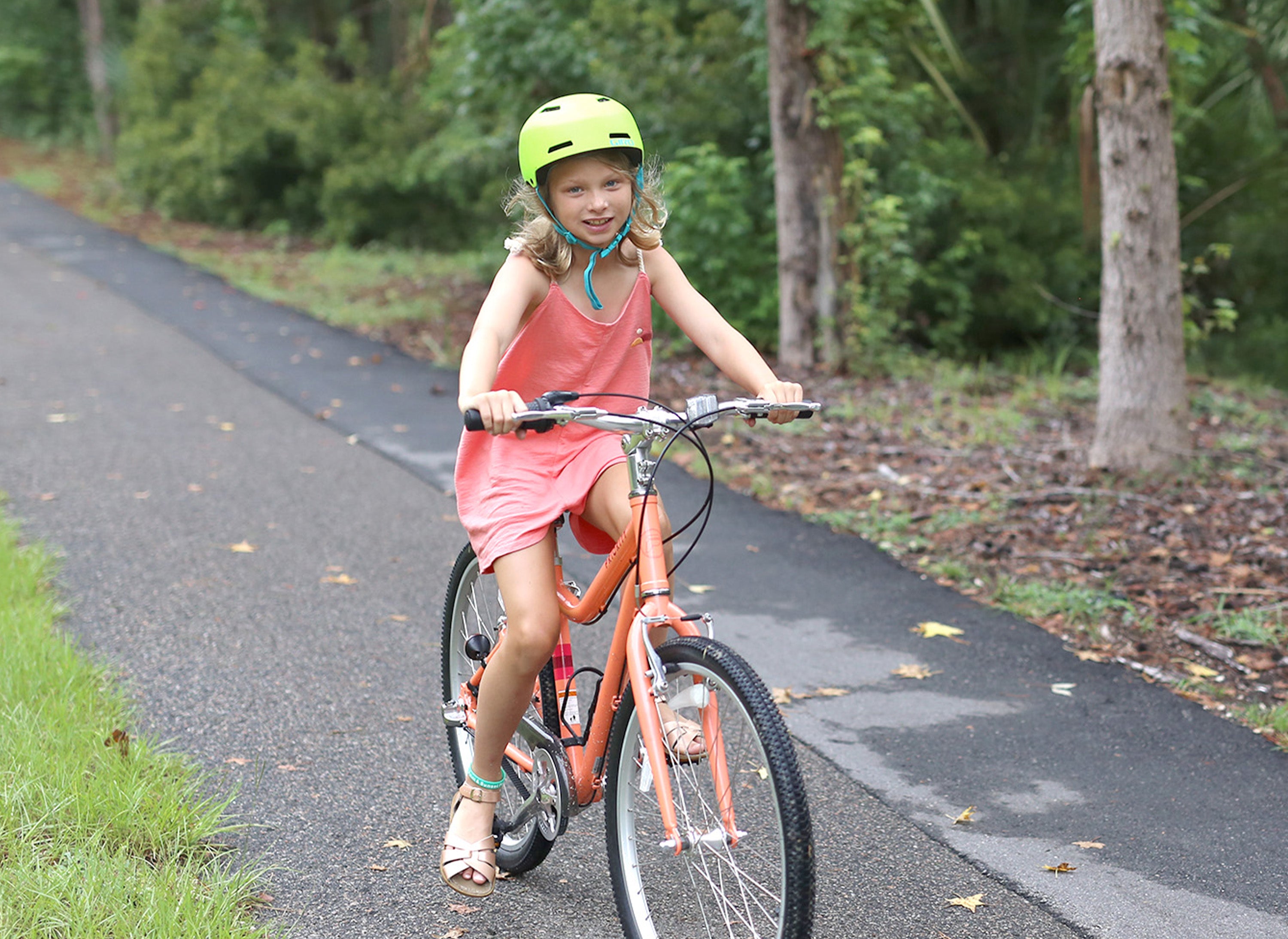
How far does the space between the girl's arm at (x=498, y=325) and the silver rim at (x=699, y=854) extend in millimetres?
732

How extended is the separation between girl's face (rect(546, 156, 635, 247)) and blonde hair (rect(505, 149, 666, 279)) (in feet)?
0.06

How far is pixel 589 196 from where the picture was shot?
2887 mm

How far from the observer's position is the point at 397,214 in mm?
19203

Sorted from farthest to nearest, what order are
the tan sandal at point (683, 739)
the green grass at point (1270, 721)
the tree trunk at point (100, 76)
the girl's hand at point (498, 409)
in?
1. the tree trunk at point (100, 76)
2. the green grass at point (1270, 721)
3. the tan sandal at point (683, 739)
4. the girl's hand at point (498, 409)

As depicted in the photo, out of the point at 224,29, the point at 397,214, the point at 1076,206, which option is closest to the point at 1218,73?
the point at 1076,206

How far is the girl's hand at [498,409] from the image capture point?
2.53 m

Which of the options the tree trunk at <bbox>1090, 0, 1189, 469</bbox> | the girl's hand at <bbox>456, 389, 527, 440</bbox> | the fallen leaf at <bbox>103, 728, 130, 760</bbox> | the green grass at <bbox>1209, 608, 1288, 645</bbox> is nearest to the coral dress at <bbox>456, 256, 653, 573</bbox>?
the girl's hand at <bbox>456, 389, 527, 440</bbox>

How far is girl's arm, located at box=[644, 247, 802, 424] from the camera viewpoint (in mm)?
2996

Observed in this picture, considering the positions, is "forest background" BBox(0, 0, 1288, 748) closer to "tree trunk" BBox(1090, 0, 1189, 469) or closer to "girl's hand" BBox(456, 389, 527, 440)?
"tree trunk" BBox(1090, 0, 1189, 469)

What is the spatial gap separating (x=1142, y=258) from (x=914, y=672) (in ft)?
11.3

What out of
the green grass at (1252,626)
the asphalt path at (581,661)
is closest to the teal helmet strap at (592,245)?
the asphalt path at (581,661)

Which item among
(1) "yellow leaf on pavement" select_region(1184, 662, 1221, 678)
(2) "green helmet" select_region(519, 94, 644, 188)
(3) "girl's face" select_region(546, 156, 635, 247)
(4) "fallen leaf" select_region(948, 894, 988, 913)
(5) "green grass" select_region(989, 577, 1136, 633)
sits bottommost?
(4) "fallen leaf" select_region(948, 894, 988, 913)

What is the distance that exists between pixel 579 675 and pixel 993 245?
823cm

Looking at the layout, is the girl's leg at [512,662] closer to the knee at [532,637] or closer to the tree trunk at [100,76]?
the knee at [532,637]
